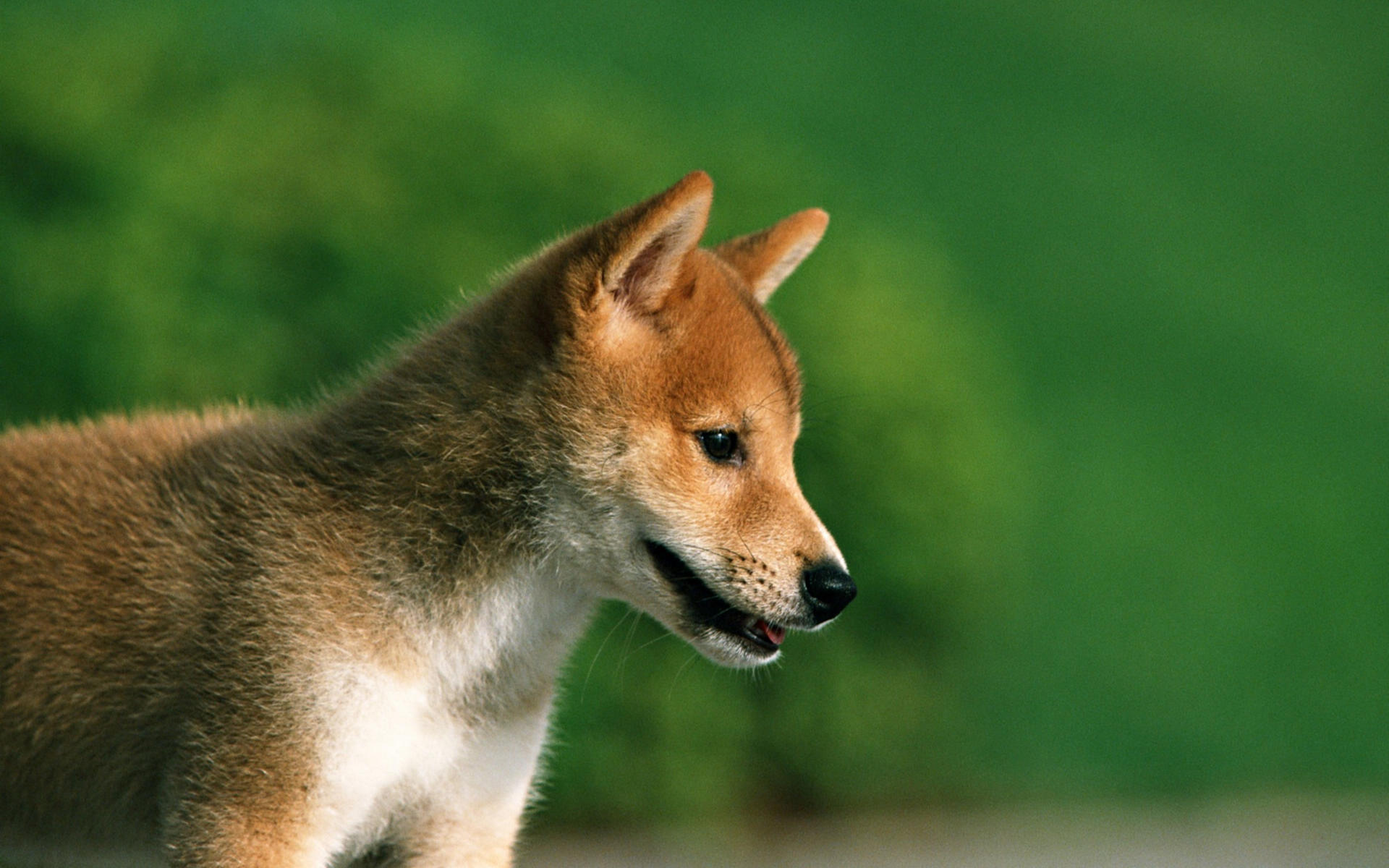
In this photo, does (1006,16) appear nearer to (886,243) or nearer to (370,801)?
(886,243)

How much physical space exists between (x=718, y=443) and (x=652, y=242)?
1.80 feet

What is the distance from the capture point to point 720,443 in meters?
4.14

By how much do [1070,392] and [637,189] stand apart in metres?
5.24

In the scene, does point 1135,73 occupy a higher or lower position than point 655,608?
higher

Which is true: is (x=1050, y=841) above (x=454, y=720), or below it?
above

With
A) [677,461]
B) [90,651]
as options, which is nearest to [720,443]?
[677,461]

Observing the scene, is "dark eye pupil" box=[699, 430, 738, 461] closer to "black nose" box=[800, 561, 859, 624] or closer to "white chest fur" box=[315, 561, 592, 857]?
"black nose" box=[800, 561, 859, 624]

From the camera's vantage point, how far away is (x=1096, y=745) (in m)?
9.86

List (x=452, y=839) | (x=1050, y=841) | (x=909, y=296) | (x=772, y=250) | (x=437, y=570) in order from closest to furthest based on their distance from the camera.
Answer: (x=437, y=570)
(x=452, y=839)
(x=772, y=250)
(x=909, y=296)
(x=1050, y=841)

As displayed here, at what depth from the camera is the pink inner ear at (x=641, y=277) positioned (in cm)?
408

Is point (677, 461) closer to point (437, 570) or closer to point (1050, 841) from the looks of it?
point (437, 570)

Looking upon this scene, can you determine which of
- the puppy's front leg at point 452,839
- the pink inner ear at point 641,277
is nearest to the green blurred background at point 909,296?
the puppy's front leg at point 452,839

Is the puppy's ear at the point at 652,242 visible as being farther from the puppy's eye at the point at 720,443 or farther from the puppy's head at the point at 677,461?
the puppy's eye at the point at 720,443

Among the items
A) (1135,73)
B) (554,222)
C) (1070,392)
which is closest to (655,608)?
(554,222)
